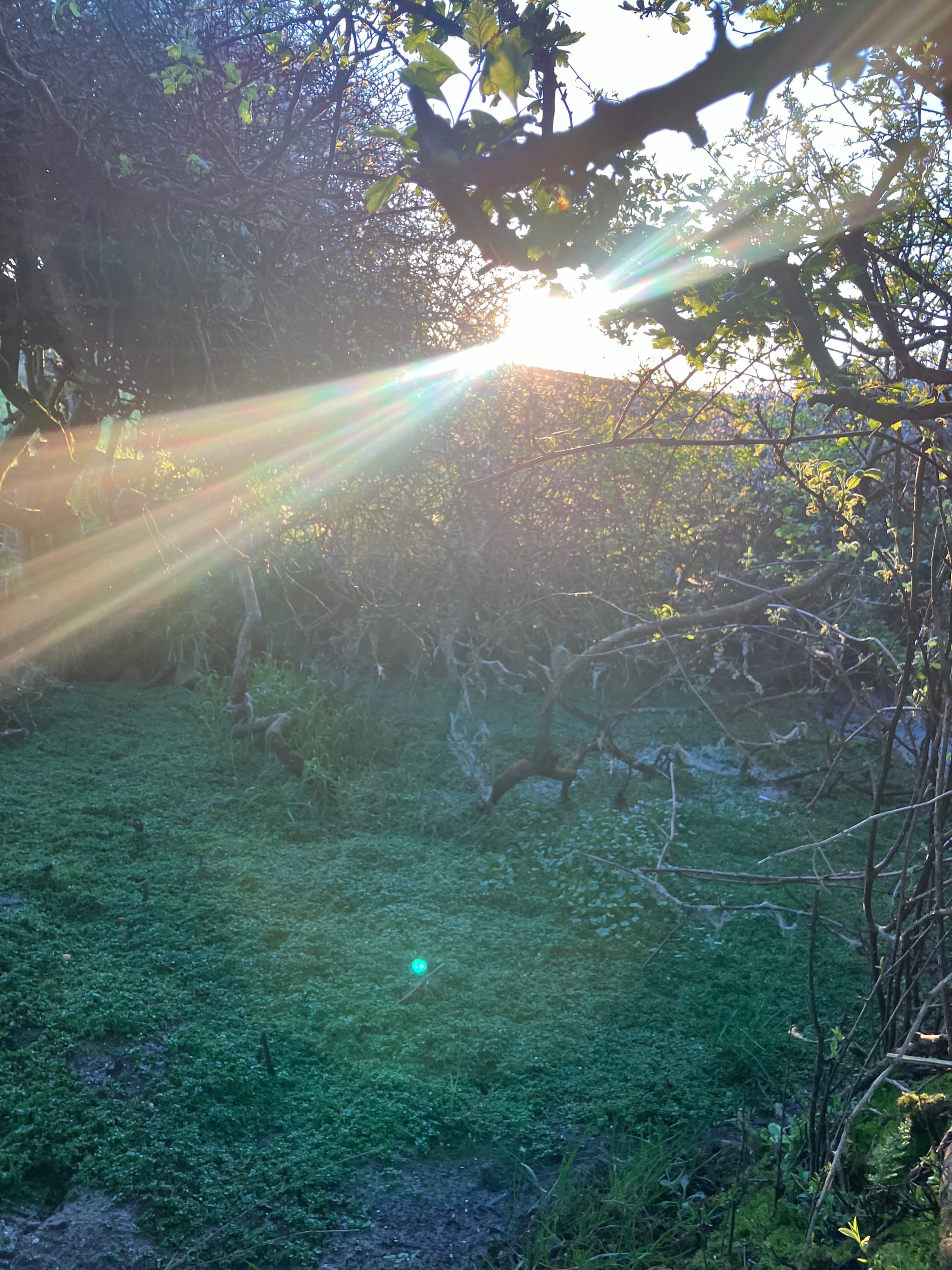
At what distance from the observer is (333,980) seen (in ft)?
10.6

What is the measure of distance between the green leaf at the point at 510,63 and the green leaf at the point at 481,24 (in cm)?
2

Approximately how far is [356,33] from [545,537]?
12.7 feet

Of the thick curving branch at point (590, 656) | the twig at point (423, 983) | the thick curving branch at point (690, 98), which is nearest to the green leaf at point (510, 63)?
the thick curving branch at point (690, 98)

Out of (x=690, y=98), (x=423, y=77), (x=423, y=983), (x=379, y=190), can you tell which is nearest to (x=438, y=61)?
(x=423, y=77)

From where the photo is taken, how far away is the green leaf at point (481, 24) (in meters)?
1.41

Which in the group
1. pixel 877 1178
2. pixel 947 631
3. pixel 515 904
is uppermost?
pixel 947 631

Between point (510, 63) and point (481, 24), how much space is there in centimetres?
8

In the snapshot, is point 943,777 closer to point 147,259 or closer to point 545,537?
point 147,259

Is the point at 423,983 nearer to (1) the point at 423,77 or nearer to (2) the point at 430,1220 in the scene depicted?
(2) the point at 430,1220

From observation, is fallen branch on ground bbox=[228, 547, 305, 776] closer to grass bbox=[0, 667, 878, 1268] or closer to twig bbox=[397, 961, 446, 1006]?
grass bbox=[0, 667, 878, 1268]

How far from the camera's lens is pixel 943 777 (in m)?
1.98

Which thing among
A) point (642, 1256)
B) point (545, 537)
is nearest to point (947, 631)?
point (642, 1256)

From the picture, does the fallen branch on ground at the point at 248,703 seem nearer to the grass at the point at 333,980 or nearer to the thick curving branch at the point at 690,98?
the grass at the point at 333,980

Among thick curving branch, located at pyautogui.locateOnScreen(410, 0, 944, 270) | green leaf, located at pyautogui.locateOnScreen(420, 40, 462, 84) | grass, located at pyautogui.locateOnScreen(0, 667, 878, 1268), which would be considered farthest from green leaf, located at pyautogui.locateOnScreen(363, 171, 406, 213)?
grass, located at pyautogui.locateOnScreen(0, 667, 878, 1268)
